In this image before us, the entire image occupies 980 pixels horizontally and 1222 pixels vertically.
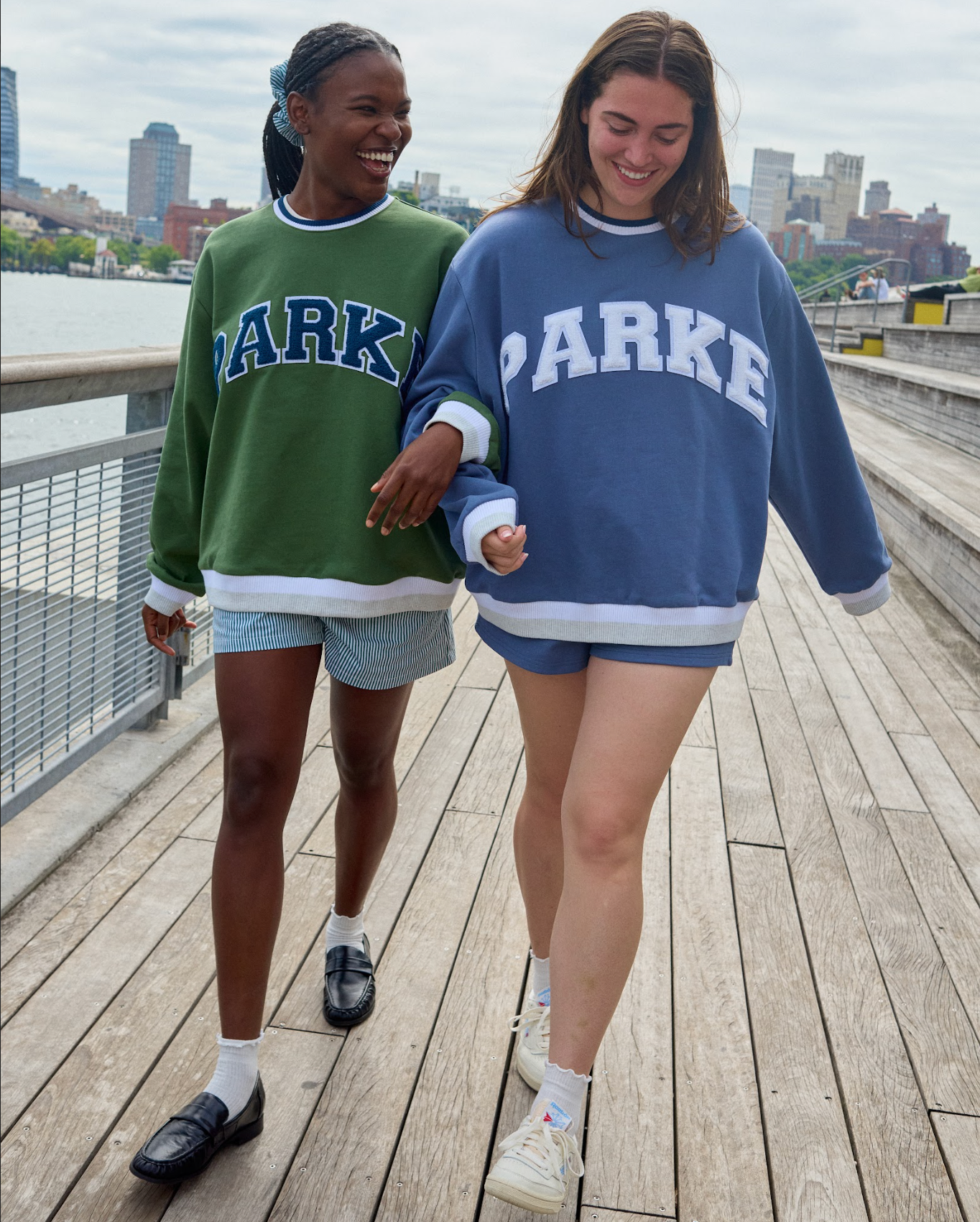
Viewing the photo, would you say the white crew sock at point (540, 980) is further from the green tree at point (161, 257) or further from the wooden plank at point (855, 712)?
the green tree at point (161, 257)

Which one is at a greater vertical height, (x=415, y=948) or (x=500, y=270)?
(x=500, y=270)

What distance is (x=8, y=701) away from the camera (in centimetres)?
246

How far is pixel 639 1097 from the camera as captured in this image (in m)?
1.81

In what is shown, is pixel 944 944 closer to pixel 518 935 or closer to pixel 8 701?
pixel 518 935

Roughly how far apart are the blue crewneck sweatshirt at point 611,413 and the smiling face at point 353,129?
18 cm

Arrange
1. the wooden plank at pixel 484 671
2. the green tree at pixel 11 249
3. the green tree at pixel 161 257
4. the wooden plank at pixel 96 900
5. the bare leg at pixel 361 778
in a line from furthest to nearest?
the green tree at pixel 11 249
the green tree at pixel 161 257
the wooden plank at pixel 484 671
the wooden plank at pixel 96 900
the bare leg at pixel 361 778

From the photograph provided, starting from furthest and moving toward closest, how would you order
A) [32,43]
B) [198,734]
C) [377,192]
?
[32,43] < [198,734] < [377,192]

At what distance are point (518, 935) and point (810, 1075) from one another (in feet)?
2.04

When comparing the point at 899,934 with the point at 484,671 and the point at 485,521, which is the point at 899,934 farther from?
the point at 484,671

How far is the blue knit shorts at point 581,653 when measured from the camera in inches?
59.0

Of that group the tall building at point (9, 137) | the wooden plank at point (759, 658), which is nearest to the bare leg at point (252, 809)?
the wooden plank at point (759, 658)

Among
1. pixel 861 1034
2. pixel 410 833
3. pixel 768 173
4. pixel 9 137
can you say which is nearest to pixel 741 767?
pixel 410 833

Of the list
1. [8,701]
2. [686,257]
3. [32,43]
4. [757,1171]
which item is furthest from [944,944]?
[32,43]

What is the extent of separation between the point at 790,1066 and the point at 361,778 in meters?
0.86
